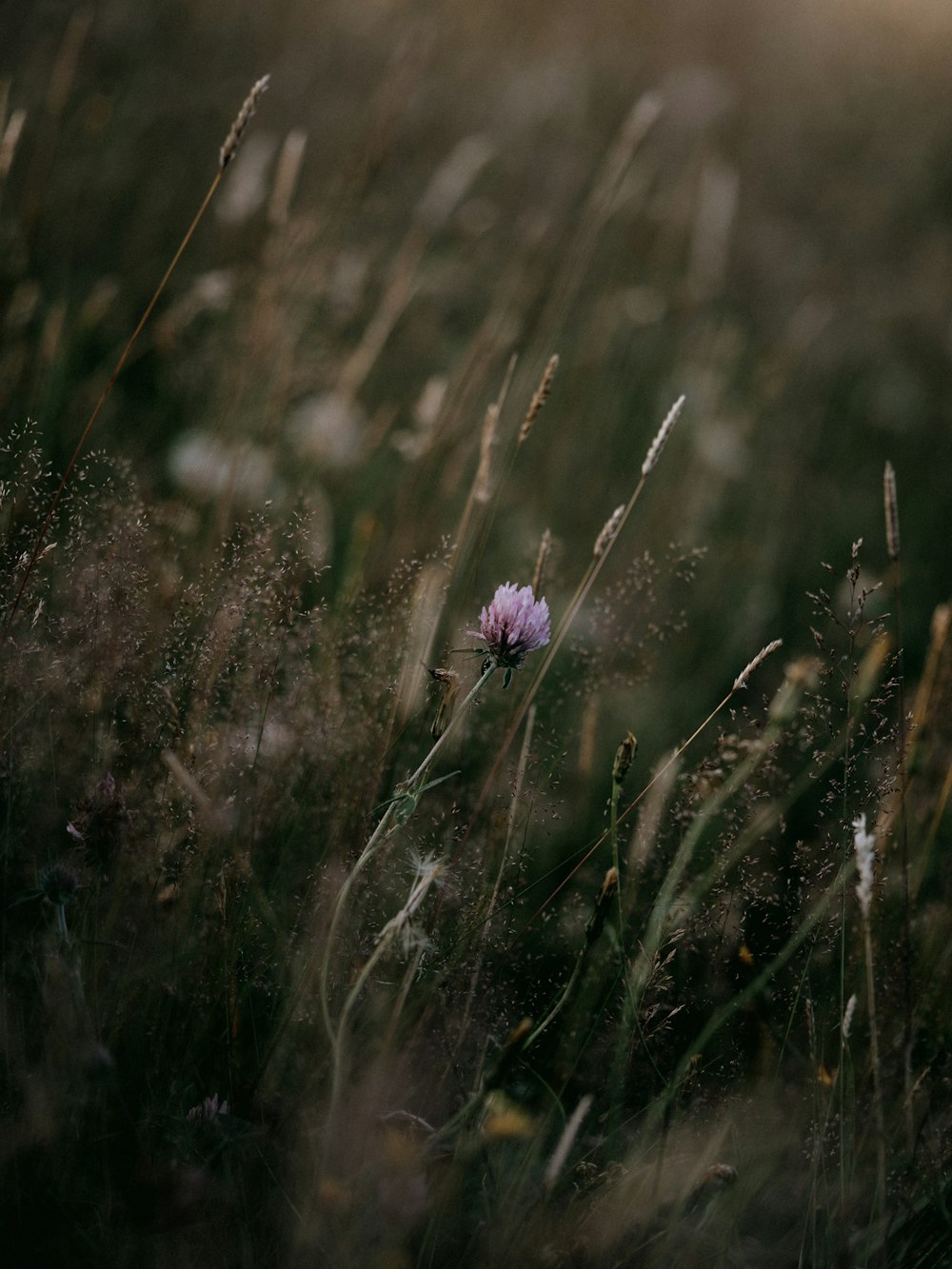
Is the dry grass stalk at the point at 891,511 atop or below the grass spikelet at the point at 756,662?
atop

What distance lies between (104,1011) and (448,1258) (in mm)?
410

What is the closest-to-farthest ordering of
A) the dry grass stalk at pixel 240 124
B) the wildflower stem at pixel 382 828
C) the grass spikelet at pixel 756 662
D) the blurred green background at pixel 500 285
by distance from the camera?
the wildflower stem at pixel 382 828, the grass spikelet at pixel 756 662, the dry grass stalk at pixel 240 124, the blurred green background at pixel 500 285

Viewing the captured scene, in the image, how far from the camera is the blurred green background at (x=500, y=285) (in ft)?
6.23

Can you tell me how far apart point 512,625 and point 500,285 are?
193 cm

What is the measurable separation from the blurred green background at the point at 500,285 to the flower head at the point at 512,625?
1.28ft

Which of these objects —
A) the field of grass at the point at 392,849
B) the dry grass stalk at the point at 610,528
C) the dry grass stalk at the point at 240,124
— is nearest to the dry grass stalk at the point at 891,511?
the field of grass at the point at 392,849

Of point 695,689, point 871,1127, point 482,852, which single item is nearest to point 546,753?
point 482,852

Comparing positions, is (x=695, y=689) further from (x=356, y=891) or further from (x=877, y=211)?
(x=877, y=211)

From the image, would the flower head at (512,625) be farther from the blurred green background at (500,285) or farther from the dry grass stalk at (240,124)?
the dry grass stalk at (240,124)

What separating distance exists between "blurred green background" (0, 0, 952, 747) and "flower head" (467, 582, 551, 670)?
39 centimetres

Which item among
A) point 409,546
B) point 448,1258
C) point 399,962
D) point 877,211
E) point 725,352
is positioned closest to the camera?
point 448,1258

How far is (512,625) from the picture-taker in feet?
3.24

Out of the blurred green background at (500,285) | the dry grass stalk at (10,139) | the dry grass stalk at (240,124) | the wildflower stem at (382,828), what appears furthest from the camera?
the blurred green background at (500,285)

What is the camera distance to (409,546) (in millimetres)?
1740
